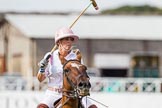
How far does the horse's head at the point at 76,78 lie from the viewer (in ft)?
25.3

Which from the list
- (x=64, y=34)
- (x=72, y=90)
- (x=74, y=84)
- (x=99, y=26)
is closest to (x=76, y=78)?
(x=74, y=84)

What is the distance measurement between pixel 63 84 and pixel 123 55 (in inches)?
1094

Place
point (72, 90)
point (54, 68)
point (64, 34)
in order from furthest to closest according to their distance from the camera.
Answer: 1. point (54, 68)
2. point (64, 34)
3. point (72, 90)

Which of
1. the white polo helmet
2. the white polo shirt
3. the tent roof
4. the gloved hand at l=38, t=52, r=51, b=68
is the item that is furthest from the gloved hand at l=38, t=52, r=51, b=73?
the tent roof

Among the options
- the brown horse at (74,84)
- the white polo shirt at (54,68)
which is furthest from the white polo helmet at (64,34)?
the brown horse at (74,84)

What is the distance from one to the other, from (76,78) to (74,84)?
135 mm

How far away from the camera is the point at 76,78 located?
25.5 ft

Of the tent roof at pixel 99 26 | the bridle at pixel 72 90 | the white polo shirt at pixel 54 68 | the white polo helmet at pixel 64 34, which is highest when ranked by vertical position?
the tent roof at pixel 99 26

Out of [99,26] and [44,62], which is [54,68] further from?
[99,26]

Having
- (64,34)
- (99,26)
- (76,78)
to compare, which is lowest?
(76,78)

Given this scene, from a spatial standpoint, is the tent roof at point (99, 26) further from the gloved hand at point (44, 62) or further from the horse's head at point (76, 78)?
the horse's head at point (76, 78)

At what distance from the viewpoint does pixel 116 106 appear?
1841 cm

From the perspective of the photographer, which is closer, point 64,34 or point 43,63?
A: point 43,63

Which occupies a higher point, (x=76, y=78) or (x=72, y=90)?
(x=76, y=78)
